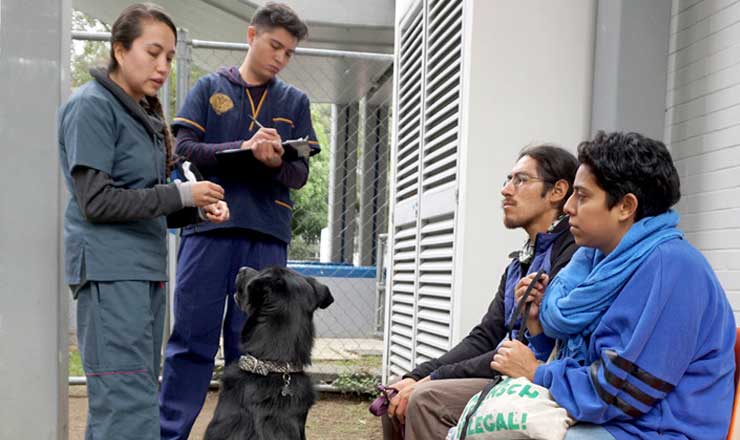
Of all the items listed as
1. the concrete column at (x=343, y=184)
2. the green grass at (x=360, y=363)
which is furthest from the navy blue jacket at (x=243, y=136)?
the concrete column at (x=343, y=184)

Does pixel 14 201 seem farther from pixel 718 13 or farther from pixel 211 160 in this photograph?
pixel 718 13

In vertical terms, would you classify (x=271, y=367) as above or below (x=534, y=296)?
below

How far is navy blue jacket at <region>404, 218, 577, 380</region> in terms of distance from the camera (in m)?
2.33

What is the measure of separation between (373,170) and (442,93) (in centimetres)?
556

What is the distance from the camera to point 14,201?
3000 millimetres

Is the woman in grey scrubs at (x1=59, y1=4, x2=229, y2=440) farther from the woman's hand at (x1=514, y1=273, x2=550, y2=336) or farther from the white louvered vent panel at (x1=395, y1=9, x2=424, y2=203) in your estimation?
the white louvered vent panel at (x1=395, y1=9, x2=424, y2=203)

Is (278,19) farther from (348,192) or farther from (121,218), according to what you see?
(348,192)

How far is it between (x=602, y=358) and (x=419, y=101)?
339 centimetres

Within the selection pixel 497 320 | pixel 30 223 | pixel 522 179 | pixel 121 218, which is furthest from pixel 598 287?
pixel 30 223

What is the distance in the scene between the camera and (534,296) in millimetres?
2148

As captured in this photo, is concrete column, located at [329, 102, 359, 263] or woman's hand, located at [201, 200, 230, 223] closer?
woman's hand, located at [201, 200, 230, 223]

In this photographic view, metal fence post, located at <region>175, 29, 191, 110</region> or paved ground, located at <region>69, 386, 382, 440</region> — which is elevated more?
metal fence post, located at <region>175, 29, 191, 110</region>

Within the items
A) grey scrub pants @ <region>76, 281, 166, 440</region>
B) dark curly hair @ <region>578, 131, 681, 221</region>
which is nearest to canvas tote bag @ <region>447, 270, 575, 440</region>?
dark curly hair @ <region>578, 131, 681, 221</region>

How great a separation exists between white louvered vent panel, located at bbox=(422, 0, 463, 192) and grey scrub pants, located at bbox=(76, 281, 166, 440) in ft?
6.35
